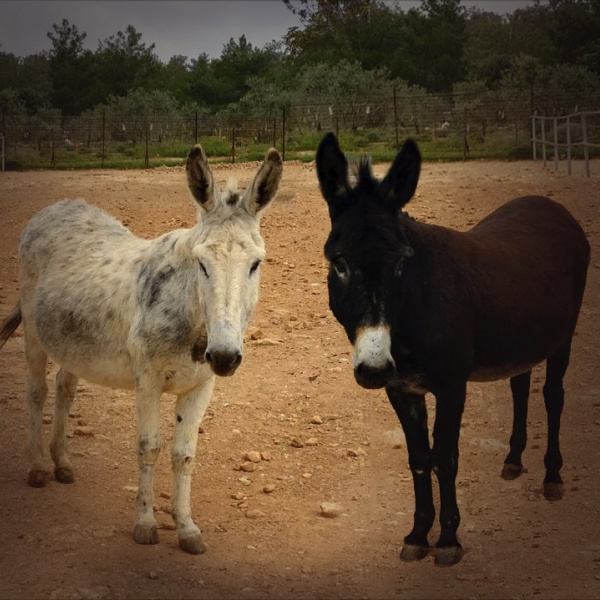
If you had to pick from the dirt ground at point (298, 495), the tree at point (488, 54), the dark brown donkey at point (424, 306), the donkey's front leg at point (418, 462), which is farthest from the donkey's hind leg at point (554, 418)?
the tree at point (488, 54)

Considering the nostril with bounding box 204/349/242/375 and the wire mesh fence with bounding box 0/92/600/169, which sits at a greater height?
the wire mesh fence with bounding box 0/92/600/169

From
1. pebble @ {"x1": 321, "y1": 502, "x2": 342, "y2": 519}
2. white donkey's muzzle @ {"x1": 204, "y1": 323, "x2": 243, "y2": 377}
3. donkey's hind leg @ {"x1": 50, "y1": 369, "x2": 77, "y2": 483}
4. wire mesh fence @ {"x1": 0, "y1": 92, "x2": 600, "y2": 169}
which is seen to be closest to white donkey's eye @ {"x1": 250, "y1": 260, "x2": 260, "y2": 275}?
white donkey's muzzle @ {"x1": 204, "y1": 323, "x2": 243, "y2": 377}

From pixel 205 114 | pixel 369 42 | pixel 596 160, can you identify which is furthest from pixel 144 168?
pixel 369 42

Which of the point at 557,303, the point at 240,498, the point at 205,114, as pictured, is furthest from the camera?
the point at 205,114

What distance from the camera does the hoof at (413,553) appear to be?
4469mm

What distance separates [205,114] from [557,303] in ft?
62.1

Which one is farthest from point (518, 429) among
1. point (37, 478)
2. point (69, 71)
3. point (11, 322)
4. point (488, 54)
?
point (488, 54)

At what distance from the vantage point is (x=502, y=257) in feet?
15.6

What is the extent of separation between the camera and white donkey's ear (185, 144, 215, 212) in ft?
13.7

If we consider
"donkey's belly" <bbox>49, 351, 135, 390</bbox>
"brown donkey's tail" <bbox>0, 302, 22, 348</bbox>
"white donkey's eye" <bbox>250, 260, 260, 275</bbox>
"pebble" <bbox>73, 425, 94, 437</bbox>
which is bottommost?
"pebble" <bbox>73, 425, 94, 437</bbox>

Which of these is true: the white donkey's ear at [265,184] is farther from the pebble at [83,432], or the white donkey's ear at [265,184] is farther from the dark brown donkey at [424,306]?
the pebble at [83,432]

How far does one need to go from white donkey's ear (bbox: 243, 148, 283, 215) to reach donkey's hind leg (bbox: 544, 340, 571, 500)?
89.8 inches

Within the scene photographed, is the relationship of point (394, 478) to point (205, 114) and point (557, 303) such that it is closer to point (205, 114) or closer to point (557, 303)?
point (557, 303)

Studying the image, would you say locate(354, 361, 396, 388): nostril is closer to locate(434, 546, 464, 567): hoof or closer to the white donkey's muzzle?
the white donkey's muzzle
